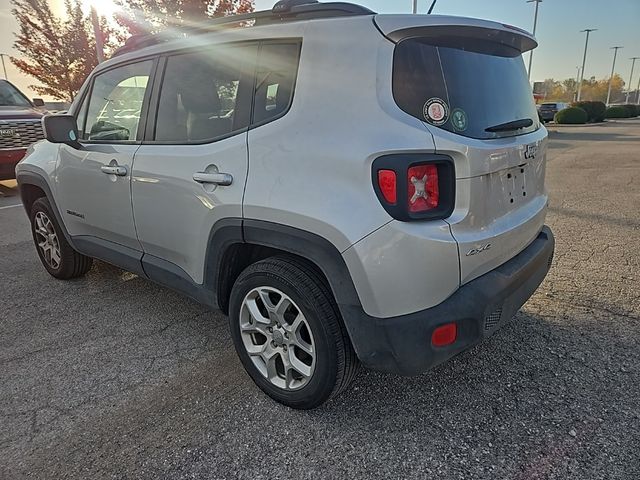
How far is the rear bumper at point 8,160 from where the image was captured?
324 inches

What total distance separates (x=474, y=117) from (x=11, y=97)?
10713mm

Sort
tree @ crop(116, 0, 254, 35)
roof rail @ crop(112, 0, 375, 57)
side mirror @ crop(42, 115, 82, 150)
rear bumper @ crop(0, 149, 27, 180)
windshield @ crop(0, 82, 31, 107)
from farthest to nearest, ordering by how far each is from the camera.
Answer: tree @ crop(116, 0, 254, 35)
windshield @ crop(0, 82, 31, 107)
rear bumper @ crop(0, 149, 27, 180)
side mirror @ crop(42, 115, 82, 150)
roof rail @ crop(112, 0, 375, 57)

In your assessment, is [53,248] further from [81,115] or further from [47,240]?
[81,115]

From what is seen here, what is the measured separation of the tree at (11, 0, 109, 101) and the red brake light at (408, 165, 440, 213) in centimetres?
1982

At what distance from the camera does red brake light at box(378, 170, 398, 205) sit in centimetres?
183

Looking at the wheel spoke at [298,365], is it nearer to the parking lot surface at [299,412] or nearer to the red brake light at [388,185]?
the parking lot surface at [299,412]

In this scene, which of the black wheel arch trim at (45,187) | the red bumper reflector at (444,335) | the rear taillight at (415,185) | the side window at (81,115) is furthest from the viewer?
the black wheel arch trim at (45,187)

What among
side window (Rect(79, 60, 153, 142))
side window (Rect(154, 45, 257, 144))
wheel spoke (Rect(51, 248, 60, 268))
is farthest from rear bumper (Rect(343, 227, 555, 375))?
wheel spoke (Rect(51, 248, 60, 268))

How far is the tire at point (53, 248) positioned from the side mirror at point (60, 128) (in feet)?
3.04

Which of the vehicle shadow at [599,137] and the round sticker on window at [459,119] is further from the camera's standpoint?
the vehicle shadow at [599,137]

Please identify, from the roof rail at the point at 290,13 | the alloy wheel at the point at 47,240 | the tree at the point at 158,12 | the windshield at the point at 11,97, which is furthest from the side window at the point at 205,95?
the tree at the point at 158,12

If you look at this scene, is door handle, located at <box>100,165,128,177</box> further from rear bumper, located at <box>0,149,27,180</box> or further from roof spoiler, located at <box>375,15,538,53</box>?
rear bumper, located at <box>0,149,27,180</box>

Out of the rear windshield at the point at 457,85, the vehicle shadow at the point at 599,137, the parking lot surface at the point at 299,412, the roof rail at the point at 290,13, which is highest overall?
the roof rail at the point at 290,13

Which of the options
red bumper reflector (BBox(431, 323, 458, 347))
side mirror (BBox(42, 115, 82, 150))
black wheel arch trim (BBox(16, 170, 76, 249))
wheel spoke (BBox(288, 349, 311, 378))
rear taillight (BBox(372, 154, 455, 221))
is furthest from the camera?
black wheel arch trim (BBox(16, 170, 76, 249))
